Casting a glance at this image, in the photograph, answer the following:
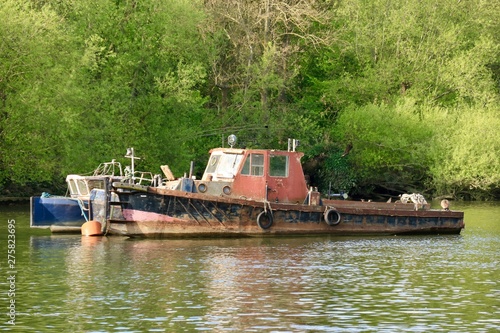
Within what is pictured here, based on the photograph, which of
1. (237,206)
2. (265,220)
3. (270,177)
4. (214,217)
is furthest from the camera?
(270,177)

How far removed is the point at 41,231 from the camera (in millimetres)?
42438

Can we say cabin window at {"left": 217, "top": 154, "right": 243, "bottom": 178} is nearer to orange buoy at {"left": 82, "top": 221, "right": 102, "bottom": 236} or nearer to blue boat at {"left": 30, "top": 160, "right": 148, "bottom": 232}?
blue boat at {"left": 30, "top": 160, "right": 148, "bottom": 232}

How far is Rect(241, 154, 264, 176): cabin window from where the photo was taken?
38781 mm

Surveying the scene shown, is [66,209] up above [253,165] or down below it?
below

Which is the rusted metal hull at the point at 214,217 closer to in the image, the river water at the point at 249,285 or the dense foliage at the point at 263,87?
the river water at the point at 249,285

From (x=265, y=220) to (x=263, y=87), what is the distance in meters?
30.0

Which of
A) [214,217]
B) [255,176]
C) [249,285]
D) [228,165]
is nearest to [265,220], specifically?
[255,176]

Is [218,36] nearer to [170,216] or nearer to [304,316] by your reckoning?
[170,216]

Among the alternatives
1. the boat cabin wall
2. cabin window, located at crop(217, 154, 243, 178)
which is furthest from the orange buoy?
the boat cabin wall

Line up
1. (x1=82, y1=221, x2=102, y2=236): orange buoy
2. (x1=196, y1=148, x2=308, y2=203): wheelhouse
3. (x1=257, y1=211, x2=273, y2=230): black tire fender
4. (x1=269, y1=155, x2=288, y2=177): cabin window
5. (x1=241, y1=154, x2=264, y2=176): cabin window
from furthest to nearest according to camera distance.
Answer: (x1=82, y1=221, x2=102, y2=236): orange buoy < (x1=269, y1=155, x2=288, y2=177): cabin window < (x1=241, y1=154, x2=264, y2=176): cabin window < (x1=196, y1=148, x2=308, y2=203): wheelhouse < (x1=257, y1=211, x2=273, y2=230): black tire fender

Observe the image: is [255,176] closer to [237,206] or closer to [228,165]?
[228,165]

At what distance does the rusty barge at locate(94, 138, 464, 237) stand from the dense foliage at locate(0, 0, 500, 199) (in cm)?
1588

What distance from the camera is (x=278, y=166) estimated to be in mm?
39312

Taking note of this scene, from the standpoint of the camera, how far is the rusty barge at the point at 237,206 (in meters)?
37.5
